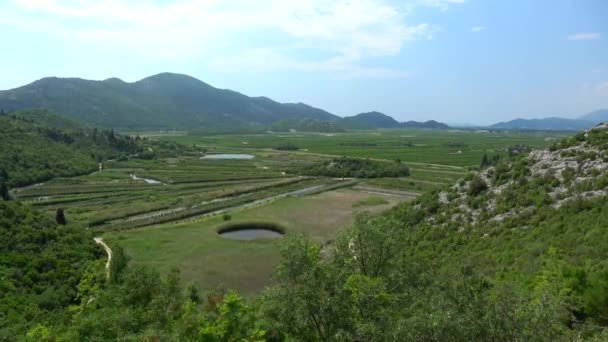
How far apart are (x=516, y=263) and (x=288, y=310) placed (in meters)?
19.0

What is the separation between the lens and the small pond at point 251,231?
61875 millimetres

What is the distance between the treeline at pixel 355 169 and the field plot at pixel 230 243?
40.3m

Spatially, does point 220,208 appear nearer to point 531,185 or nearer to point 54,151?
point 531,185

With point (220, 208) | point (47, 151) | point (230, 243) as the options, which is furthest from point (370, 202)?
point (47, 151)

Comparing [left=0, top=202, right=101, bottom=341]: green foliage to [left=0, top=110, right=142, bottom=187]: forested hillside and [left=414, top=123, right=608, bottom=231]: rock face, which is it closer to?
[left=414, top=123, right=608, bottom=231]: rock face

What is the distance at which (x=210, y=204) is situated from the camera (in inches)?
3280

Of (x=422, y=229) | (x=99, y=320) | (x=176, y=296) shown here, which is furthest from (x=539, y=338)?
(x=422, y=229)

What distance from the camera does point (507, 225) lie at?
3516 centimetres

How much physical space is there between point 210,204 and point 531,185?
62065mm

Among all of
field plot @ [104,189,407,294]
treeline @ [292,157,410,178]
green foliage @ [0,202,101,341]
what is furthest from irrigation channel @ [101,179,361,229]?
green foliage @ [0,202,101,341]

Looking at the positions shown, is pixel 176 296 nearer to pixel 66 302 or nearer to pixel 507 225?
pixel 66 302

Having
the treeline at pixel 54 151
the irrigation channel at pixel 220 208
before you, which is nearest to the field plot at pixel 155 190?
the irrigation channel at pixel 220 208

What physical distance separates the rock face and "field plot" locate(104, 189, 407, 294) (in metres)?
21.5

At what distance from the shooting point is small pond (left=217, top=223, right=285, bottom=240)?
6188cm
